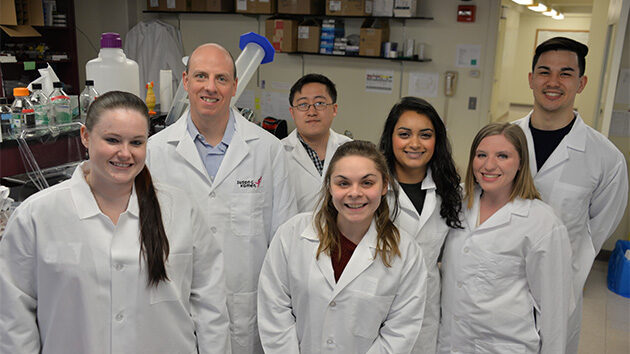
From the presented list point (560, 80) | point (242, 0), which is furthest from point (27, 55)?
point (560, 80)

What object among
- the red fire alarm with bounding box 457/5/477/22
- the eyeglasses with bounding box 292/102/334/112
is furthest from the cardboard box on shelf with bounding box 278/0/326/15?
the eyeglasses with bounding box 292/102/334/112

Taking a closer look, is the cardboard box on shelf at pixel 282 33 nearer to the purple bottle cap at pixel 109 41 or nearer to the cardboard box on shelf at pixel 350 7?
the cardboard box on shelf at pixel 350 7

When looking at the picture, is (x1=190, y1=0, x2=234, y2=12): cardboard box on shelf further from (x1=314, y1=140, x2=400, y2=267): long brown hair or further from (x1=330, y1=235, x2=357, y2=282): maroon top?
(x1=330, y1=235, x2=357, y2=282): maroon top

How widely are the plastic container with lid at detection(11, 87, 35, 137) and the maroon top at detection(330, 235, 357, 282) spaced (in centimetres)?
145

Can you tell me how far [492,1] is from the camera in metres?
4.34

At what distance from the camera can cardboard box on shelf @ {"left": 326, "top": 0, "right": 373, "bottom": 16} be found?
458 centimetres

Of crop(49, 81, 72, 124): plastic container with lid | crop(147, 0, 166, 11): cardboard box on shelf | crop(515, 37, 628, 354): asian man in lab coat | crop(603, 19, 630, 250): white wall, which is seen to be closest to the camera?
crop(515, 37, 628, 354): asian man in lab coat

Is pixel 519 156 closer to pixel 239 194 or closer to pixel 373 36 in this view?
pixel 239 194

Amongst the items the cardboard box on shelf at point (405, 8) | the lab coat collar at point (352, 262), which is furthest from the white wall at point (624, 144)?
the lab coat collar at point (352, 262)

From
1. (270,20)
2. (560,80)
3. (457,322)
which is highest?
(270,20)

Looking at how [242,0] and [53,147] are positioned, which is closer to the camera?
[53,147]

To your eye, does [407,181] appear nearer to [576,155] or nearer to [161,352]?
[576,155]

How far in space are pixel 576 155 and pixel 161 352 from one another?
5.87ft

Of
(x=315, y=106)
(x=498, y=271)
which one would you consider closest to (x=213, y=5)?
(x=315, y=106)
